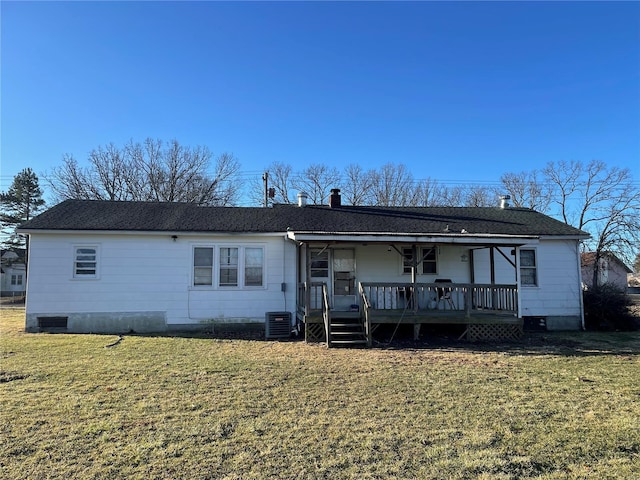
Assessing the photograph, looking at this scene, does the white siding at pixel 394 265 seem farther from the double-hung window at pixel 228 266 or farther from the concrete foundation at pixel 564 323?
the double-hung window at pixel 228 266

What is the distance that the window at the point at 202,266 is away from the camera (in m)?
12.1

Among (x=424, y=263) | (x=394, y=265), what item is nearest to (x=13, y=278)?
(x=394, y=265)

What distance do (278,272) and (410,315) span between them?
161 inches

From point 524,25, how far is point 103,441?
13.1 metres

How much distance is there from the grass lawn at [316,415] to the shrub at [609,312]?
5202 mm

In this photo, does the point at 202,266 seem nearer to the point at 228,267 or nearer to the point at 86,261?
the point at 228,267

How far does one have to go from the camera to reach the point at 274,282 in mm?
12195

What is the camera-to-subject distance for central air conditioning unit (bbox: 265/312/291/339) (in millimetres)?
11031

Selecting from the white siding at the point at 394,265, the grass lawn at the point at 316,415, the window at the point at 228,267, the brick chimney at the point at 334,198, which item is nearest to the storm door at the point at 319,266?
the white siding at the point at 394,265

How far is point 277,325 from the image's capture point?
1110cm

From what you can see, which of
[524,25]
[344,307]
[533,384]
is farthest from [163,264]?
[524,25]

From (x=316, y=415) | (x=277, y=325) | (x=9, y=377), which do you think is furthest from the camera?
(x=277, y=325)

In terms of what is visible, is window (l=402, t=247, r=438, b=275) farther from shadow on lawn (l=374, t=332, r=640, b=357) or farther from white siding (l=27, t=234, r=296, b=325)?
white siding (l=27, t=234, r=296, b=325)

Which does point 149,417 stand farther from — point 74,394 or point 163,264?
point 163,264
